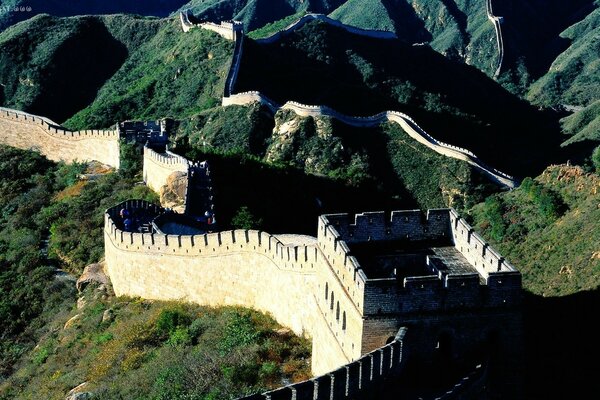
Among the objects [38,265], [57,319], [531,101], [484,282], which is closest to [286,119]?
[38,265]

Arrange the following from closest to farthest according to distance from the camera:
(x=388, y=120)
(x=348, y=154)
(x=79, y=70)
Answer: (x=348, y=154) → (x=388, y=120) → (x=79, y=70)

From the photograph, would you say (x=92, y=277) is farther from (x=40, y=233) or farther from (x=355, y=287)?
(x=355, y=287)

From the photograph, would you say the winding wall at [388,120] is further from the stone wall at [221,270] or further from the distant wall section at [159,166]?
the stone wall at [221,270]

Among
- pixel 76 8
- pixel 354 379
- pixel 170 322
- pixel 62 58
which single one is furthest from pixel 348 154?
pixel 76 8

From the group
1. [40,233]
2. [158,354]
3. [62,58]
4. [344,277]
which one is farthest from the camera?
[62,58]

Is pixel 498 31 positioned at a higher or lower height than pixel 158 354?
higher

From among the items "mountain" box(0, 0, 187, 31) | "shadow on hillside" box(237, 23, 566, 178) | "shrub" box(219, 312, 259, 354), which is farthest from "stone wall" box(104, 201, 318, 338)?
"mountain" box(0, 0, 187, 31)
